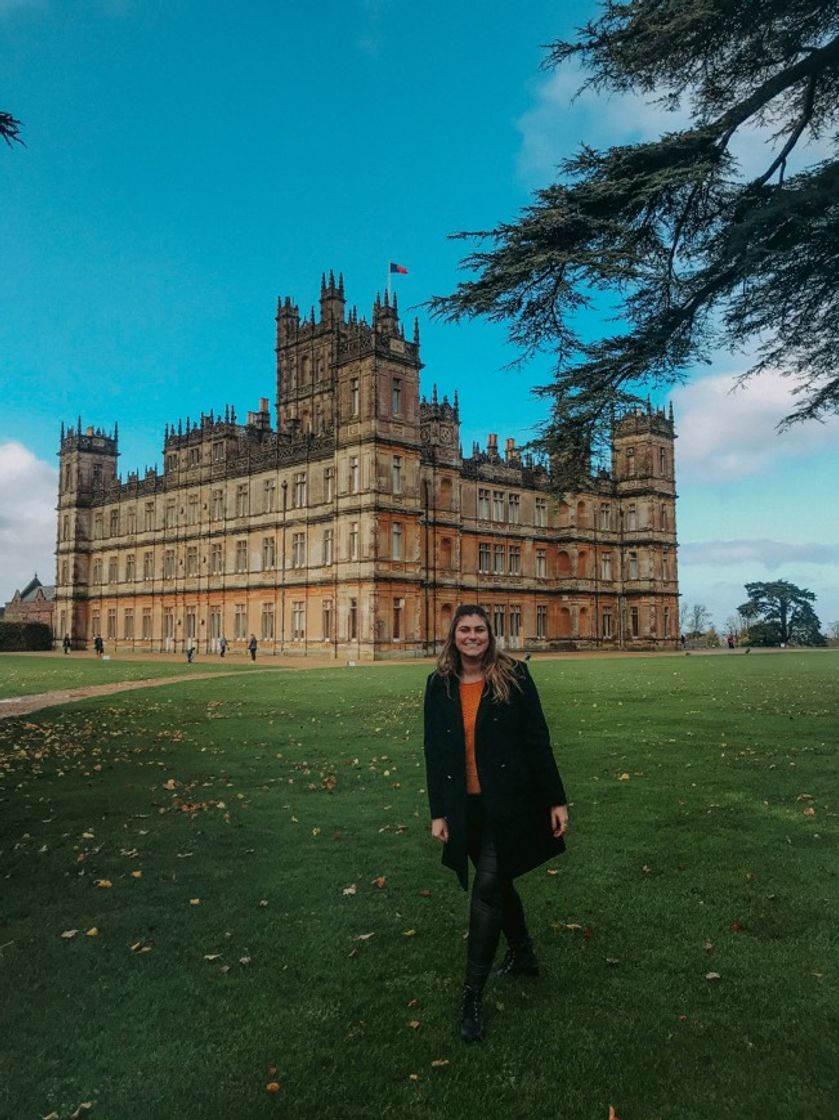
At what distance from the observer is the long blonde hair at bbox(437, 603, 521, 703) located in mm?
4398

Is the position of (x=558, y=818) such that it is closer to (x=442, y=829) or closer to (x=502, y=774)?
(x=502, y=774)

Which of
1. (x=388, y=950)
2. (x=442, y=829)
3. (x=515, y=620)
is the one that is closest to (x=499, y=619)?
(x=515, y=620)

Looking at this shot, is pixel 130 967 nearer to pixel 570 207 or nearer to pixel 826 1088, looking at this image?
pixel 826 1088

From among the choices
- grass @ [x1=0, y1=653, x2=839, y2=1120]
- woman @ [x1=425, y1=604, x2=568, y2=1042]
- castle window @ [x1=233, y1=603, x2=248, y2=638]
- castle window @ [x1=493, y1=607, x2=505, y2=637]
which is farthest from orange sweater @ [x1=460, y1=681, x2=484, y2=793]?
castle window @ [x1=233, y1=603, x2=248, y2=638]

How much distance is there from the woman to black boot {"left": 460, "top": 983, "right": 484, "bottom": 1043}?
0.84ft

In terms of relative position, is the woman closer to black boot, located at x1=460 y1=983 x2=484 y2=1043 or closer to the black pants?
the black pants

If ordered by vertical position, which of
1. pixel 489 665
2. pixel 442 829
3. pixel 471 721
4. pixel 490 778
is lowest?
pixel 442 829

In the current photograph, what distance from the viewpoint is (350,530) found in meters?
43.0

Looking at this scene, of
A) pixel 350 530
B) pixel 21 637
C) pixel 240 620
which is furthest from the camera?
pixel 21 637

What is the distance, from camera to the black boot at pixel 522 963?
4534mm

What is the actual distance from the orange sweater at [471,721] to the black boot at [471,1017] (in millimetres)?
963

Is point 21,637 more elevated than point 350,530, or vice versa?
point 350,530

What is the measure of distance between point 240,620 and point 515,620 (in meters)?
17.2

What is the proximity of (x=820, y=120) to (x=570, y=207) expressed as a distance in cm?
459
